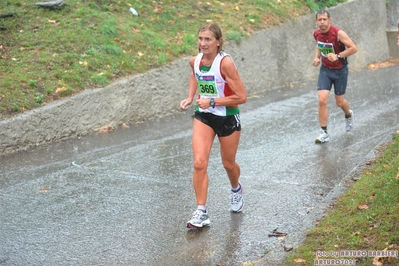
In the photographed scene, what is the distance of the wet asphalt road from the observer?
610 cm

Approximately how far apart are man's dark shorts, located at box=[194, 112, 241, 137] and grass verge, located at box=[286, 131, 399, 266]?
4.19ft

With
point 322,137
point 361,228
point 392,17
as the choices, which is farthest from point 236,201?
point 392,17

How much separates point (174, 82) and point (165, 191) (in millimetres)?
5206

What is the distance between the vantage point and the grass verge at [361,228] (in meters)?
5.23

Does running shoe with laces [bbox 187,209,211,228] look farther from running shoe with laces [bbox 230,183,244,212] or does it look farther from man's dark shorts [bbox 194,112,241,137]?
man's dark shorts [bbox 194,112,241,137]

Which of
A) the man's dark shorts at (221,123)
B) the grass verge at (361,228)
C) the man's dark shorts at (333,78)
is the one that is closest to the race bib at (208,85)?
the man's dark shorts at (221,123)

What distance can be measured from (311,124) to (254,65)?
3.88 metres

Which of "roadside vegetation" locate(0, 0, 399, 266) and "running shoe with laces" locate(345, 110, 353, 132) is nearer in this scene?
"roadside vegetation" locate(0, 0, 399, 266)

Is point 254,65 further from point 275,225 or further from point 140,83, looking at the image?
point 275,225

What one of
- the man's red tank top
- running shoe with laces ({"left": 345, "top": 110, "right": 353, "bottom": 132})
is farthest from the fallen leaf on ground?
running shoe with laces ({"left": 345, "top": 110, "right": 353, "bottom": 132})

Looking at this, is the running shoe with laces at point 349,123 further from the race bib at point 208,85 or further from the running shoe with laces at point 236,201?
the race bib at point 208,85

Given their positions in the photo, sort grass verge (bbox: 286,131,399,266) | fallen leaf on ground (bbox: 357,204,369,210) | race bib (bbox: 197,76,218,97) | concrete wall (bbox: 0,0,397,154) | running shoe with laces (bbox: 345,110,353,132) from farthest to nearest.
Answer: running shoe with laces (bbox: 345,110,353,132), concrete wall (bbox: 0,0,397,154), race bib (bbox: 197,76,218,97), fallen leaf on ground (bbox: 357,204,369,210), grass verge (bbox: 286,131,399,266)

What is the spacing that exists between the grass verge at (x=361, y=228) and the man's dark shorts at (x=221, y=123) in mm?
1276

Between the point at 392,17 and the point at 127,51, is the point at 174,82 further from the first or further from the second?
the point at 392,17
